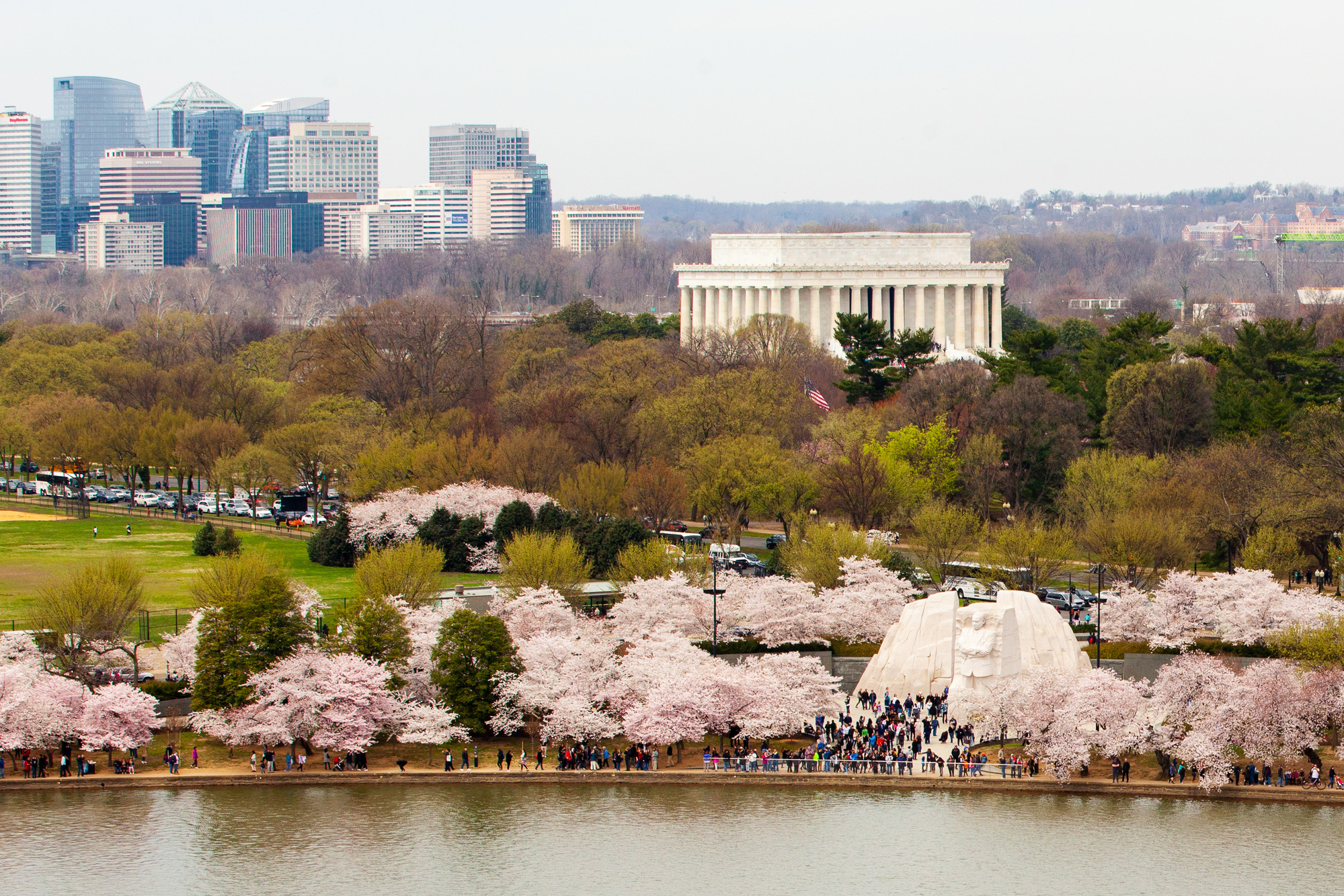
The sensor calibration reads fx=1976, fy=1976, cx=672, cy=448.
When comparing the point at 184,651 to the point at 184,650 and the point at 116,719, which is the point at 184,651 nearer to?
the point at 184,650

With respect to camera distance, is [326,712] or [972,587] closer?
[326,712]

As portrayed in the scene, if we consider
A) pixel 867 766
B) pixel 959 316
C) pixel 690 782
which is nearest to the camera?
pixel 867 766

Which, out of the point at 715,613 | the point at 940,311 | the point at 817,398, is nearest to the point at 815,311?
the point at 940,311

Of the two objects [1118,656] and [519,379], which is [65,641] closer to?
[1118,656]

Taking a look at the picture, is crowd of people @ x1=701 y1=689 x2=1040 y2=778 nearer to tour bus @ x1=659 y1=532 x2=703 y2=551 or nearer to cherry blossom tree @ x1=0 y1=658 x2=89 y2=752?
cherry blossom tree @ x1=0 y1=658 x2=89 y2=752

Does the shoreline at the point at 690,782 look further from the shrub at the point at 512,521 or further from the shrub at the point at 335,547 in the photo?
the shrub at the point at 335,547

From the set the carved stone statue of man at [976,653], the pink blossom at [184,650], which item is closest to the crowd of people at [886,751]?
the carved stone statue of man at [976,653]
